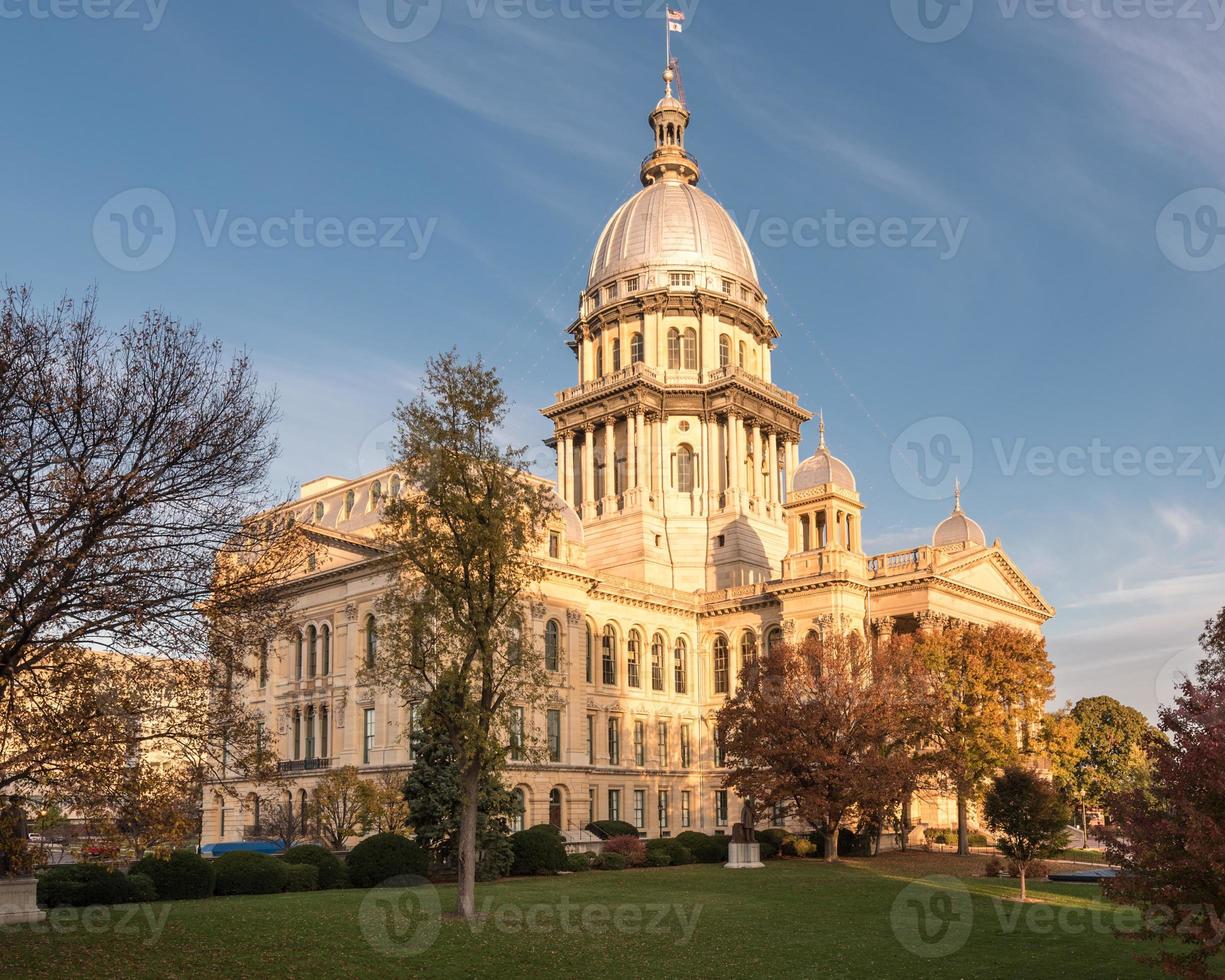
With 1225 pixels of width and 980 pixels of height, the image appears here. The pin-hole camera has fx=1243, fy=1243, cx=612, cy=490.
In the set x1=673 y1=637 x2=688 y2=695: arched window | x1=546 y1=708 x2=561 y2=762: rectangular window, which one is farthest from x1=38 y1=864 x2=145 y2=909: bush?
x1=673 y1=637 x2=688 y2=695: arched window

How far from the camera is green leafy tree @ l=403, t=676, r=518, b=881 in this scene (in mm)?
43906

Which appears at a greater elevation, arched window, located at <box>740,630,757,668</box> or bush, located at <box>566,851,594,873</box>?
arched window, located at <box>740,630,757,668</box>

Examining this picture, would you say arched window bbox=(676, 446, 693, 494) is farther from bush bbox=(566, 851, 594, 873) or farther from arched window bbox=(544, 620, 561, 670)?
bush bbox=(566, 851, 594, 873)

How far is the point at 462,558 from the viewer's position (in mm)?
30328

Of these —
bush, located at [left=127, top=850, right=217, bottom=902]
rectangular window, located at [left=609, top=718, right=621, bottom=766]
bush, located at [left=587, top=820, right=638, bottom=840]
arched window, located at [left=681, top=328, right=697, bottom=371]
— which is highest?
arched window, located at [left=681, top=328, right=697, bottom=371]

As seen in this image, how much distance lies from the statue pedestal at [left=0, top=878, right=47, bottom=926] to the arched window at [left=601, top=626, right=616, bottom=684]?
44647 millimetres

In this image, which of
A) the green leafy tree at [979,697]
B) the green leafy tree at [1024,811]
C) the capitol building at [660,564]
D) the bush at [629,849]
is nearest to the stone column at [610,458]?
the capitol building at [660,564]

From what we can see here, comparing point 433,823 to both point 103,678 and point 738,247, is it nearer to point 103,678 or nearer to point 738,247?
point 103,678

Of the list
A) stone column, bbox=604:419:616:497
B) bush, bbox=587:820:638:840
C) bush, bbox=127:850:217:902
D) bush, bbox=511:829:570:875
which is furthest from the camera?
stone column, bbox=604:419:616:497

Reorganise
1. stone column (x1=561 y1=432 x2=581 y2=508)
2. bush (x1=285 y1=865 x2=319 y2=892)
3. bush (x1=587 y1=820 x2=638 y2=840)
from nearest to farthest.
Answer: bush (x1=285 y1=865 x2=319 y2=892) → bush (x1=587 y1=820 x2=638 y2=840) → stone column (x1=561 y1=432 x2=581 y2=508)

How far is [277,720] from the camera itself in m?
68.6

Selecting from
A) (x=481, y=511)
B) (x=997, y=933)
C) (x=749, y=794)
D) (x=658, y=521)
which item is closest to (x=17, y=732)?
(x=481, y=511)

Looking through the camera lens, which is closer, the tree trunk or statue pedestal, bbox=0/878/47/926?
statue pedestal, bbox=0/878/47/926

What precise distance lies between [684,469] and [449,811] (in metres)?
43.1
